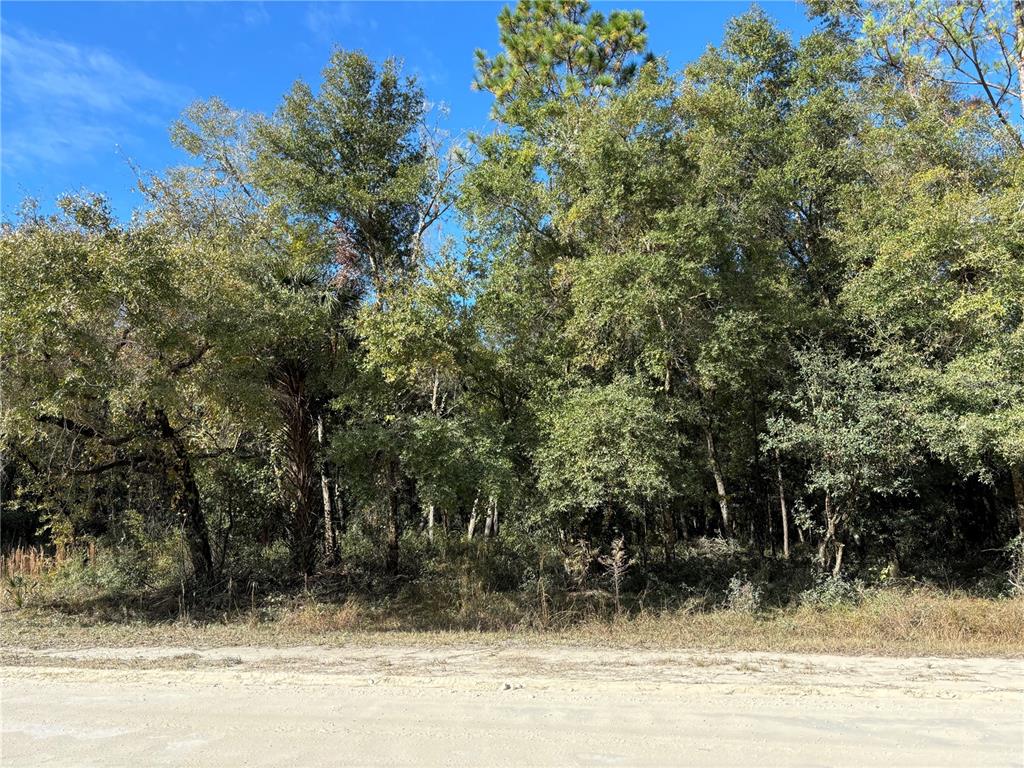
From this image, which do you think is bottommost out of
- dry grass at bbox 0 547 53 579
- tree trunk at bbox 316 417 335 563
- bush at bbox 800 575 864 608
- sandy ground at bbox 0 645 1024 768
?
bush at bbox 800 575 864 608

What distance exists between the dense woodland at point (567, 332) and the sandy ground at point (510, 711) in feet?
15.6

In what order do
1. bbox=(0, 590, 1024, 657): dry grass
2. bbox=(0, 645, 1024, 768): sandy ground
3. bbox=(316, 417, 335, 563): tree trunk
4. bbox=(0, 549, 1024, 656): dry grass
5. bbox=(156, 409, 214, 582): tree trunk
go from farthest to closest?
bbox=(316, 417, 335, 563): tree trunk < bbox=(156, 409, 214, 582): tree trunk < bbox=(0, 549, 1024, 656): dry grass < bbox=(0, 590, 1024, 657): dry grass < bbox=(0, 645, 1024, 768): sandy ground

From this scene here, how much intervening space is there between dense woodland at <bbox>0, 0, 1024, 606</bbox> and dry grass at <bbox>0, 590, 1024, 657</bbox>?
2.32m

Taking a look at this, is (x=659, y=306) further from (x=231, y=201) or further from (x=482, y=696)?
(x=231, y=201)

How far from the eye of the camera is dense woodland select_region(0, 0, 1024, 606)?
12.3 metres

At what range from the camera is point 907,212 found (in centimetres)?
1341

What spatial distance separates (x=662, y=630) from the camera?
11.8 metres

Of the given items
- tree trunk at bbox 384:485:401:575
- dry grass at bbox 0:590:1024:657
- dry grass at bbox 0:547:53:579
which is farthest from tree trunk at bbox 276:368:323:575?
dry grass at bbox 0:547:53:579

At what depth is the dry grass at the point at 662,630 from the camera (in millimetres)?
10227

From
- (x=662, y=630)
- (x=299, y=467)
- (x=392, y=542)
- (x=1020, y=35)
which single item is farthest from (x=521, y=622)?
(x=1020, y=35)

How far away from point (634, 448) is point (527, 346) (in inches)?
151

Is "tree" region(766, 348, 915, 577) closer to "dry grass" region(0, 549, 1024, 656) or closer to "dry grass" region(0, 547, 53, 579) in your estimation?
"dry grass" region(0, 549, 1024, 656)

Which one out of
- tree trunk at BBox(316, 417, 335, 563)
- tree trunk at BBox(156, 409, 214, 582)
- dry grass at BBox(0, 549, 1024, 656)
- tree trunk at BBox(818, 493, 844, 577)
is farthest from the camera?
tree trunk at BBox(316, 417, 335, 563)

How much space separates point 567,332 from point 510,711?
32.1 feet
